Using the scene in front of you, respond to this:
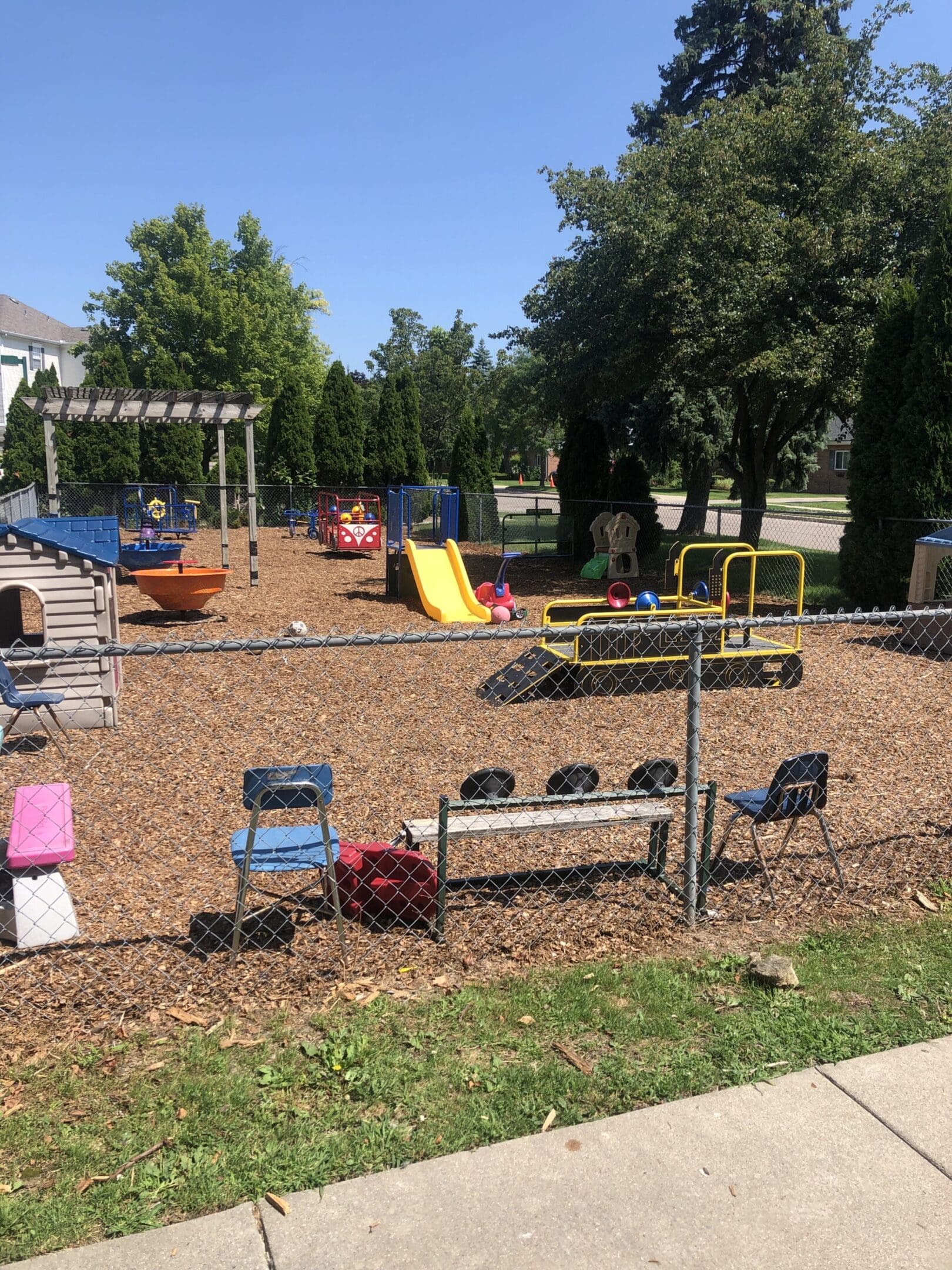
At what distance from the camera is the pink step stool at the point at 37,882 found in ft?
14.4

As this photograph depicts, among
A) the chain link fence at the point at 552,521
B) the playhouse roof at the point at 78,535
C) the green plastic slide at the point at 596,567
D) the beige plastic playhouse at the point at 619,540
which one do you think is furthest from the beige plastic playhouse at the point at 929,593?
the playhouse roof at the point at 78,535

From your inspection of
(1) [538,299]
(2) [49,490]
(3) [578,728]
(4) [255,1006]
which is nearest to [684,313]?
(1) [538,299]

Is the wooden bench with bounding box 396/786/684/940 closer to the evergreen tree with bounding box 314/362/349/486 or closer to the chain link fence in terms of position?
the chain link fence

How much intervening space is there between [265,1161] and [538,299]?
671 inches

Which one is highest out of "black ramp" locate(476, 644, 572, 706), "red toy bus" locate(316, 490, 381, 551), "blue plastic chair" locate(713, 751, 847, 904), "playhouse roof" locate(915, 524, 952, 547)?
"playhouse roof" locate(915, 524, 952, 547)

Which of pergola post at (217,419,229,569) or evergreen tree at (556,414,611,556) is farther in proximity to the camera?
evergreen tree at (556,414,611,556)

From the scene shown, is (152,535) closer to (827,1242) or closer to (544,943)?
(544,943)

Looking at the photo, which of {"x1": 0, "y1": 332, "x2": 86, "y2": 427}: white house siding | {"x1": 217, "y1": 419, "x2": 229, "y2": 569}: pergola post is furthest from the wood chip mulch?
{"x1": 0, "y1": 332, "x2": 86, "y2": 427}: white house siding

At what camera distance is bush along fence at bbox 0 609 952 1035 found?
169 inches

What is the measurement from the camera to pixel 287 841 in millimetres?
4457

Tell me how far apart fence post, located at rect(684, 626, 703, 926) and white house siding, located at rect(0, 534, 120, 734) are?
526 cm

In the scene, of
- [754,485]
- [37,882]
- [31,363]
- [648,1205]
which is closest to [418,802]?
[37,882]

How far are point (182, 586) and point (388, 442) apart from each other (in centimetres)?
1818

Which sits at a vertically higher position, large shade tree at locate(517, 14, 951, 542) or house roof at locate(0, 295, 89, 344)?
house roof at locate(0, 295, 89, 344)
